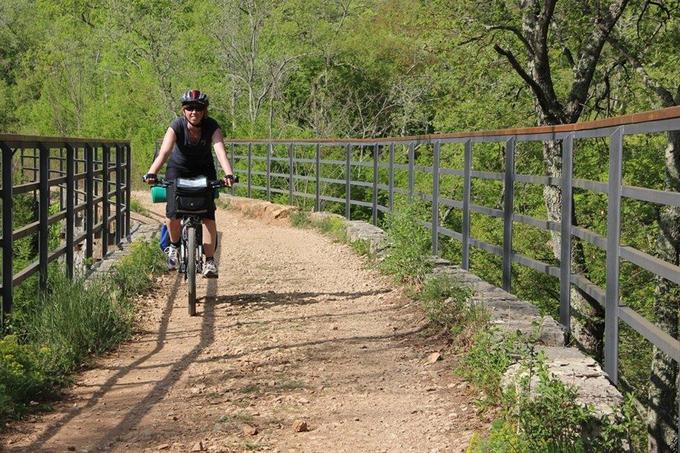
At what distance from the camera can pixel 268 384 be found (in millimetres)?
5707

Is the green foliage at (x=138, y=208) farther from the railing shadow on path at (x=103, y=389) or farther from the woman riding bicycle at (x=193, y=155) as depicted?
the railing shadow on path at (x=103, y=389)

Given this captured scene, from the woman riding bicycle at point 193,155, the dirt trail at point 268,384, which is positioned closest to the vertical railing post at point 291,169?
the dirt trail at point 268,384

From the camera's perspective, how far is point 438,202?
1012 centimetres

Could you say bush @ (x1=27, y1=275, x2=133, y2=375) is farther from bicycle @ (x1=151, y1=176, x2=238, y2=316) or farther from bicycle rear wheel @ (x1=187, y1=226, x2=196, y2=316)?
bicycle @ (x1=151, y1=176, x2=238, y2=316)

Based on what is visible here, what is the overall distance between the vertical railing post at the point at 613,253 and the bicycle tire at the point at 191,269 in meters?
3.84

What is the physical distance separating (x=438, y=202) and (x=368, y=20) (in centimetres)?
3149

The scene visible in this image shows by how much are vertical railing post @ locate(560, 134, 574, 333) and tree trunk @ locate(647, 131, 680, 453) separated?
6.01 m

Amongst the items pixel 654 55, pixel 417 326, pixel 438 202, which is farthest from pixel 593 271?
pixel 417 326

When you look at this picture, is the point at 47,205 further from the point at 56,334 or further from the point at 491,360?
the point at 491,360

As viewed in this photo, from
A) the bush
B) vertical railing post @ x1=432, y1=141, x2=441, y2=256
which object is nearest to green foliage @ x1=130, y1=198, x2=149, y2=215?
vertical railing post @ x1=432, y1=141, x2=441, y2=256

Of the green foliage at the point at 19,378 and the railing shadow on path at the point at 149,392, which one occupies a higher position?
the green foliage at the point at 19,378

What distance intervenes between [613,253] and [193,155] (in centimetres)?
425

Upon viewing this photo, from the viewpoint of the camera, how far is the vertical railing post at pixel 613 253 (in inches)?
199

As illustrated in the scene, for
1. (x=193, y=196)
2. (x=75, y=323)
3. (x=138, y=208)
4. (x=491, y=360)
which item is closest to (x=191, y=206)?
(x=193, y=196)
